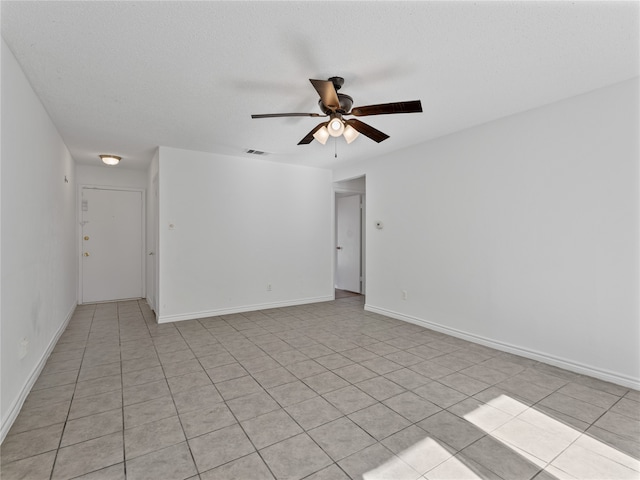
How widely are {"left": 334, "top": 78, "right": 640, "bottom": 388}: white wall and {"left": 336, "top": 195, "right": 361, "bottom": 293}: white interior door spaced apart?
2.21 metres

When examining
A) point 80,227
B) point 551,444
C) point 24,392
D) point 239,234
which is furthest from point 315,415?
point 80,227

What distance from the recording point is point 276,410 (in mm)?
2172

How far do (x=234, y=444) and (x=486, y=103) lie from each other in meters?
3.41

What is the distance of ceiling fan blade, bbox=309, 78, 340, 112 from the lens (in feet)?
6.86

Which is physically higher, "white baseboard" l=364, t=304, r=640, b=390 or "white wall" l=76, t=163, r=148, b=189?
"white wall" l=76, t=163, r=148, b=189

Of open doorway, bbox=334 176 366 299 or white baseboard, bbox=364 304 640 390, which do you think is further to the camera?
open doorway, bbox=334 176 366 299

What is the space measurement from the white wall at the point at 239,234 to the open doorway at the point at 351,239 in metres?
0.85

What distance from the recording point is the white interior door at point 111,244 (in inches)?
218

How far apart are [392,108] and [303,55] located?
0.73 metres

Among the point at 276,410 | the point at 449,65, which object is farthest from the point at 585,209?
the point at 276,410

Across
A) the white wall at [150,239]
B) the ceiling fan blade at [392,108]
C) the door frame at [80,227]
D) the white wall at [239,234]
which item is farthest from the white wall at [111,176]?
the ceiling fan blade at [392,108]

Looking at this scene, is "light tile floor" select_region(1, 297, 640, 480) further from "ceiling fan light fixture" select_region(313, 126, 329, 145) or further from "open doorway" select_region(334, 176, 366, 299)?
"open doorway" select_region(334, 176, 366, 299)

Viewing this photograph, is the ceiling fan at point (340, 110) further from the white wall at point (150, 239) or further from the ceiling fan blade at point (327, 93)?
the white wall at point (150, 239)

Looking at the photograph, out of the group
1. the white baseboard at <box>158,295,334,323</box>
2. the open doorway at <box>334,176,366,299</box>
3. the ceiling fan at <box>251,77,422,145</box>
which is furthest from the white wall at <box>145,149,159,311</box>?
the ceiling fan at <box>251,77,422,145</box>
